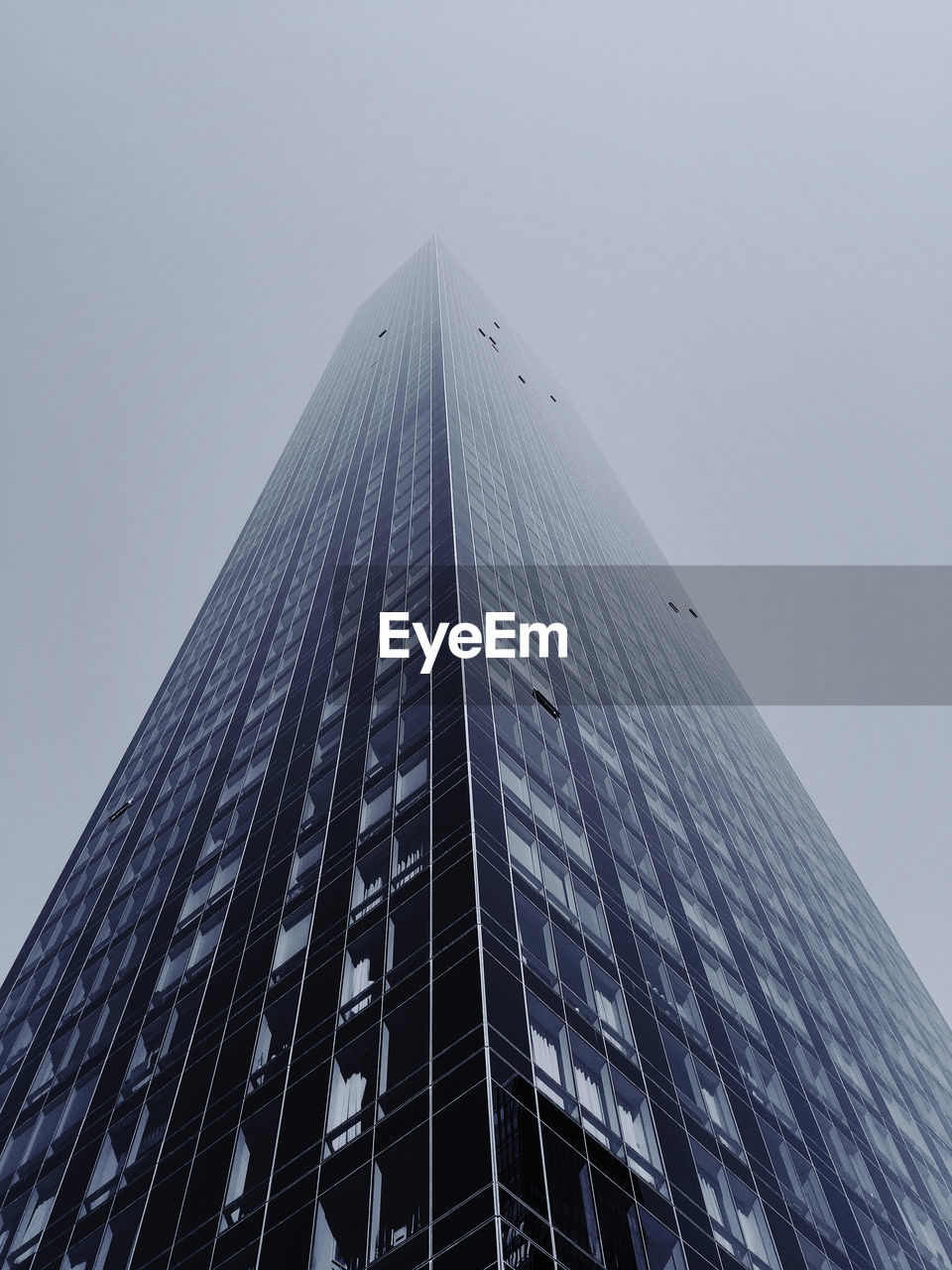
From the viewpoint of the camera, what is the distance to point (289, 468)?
11481cm

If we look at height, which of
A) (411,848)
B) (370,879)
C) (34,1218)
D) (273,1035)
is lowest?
(34,1218)

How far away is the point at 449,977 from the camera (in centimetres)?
2830

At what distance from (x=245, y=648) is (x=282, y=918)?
35.3 meters

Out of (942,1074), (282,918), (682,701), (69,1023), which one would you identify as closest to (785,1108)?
(282,918)

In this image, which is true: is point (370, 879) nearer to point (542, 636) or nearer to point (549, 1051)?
point (549, 1051)

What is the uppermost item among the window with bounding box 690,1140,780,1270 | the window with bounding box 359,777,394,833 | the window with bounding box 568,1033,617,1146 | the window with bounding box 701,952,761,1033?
the window with bounding box 359,777,394,833

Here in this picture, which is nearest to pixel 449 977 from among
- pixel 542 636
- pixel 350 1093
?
pixel 350 1093

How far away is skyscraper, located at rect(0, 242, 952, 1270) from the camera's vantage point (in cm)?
2600

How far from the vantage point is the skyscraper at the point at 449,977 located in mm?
26000

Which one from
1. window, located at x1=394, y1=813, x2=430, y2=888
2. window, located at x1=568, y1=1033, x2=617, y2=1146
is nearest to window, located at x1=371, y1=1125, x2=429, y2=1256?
window, located at x1=568, y1=1033, x2=617, y2=1146

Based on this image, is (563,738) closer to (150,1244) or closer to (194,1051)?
(194,1051)

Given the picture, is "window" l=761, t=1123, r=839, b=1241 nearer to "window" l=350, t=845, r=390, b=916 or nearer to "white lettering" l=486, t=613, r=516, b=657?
"window" l=350, t=845, r=390, b=916

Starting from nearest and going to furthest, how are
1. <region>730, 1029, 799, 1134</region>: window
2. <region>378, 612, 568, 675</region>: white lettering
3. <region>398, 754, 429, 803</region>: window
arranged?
1. <region>398, 754, 429, 803</region>: window
2. <region>730, 1029, 799, 1134</region>: window
3. <region>378, 612, 568, 675</region>: white lettering

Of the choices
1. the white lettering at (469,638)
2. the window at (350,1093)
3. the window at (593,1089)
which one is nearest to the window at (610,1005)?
the window at (593,1089)
